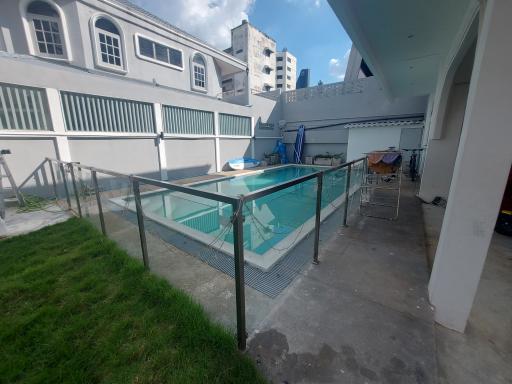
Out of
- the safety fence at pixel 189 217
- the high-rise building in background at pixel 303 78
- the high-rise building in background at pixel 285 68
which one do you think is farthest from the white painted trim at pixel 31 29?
the high-rise building in background at pixel 285 68

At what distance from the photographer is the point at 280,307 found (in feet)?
5.75

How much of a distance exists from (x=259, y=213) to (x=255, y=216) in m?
0.70

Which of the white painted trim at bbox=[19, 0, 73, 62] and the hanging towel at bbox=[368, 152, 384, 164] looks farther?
the white painted trim at bbox=[19, 0, 73, 62]

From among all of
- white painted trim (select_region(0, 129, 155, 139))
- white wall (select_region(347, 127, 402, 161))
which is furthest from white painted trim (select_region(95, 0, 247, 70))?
white wall (select_region(347, 127, 402, 161))

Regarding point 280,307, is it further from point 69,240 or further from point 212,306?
point 69,240

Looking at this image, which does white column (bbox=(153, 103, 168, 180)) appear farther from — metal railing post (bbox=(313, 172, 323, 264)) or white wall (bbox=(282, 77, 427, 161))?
white wall (bbox=(282, 77, 427, 161))

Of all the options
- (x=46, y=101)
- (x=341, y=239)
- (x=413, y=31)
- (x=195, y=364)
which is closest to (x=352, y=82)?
(x=413, y=31)

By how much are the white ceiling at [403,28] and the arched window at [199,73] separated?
9.27 m

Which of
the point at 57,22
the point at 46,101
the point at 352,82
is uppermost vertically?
the point at 57,22

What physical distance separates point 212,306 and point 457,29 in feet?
17.1

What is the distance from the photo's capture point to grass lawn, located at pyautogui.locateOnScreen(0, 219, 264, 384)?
1.24 m

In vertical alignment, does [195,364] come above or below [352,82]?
below

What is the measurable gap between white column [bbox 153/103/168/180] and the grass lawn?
5.94 metres

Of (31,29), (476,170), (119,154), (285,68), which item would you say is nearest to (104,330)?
(476,170)
